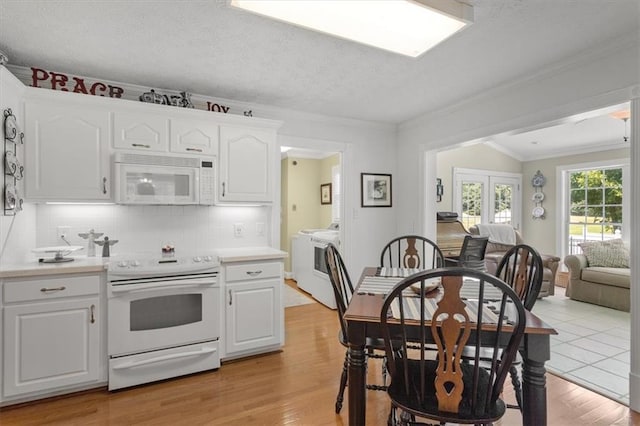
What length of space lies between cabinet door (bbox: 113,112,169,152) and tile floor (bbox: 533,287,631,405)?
3.69 meters

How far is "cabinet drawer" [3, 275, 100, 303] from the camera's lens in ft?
6.89

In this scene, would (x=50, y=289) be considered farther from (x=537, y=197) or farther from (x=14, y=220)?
(x=537, y=197)

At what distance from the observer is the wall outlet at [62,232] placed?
8.73 feet

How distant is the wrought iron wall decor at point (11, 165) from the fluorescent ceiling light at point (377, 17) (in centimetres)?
178

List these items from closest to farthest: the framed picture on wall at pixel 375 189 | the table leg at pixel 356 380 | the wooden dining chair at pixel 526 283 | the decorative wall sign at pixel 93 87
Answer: the table leg at pixel 356 380
the wooden dining chair at pixel 526 283
the decorative wall sign at pixel 93 87
the framed picture on wall at pixel 375 189

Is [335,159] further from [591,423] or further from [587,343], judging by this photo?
[591,423]

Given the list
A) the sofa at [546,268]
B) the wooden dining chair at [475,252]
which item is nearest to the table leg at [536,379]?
the wooden dining chair at [475,252]

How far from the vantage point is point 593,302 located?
14.1ft

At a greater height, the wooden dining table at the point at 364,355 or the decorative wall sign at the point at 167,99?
the decorative wall sign at the point at 167,99

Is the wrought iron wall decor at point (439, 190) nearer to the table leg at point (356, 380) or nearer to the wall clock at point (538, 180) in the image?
the wall clock at point (538, 180)

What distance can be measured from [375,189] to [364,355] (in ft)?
9.72

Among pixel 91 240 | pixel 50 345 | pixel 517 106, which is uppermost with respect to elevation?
pixel 517 106

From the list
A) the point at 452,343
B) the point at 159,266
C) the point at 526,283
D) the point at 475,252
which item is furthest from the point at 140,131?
the point at 475,252

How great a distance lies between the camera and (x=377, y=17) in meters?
1.74
